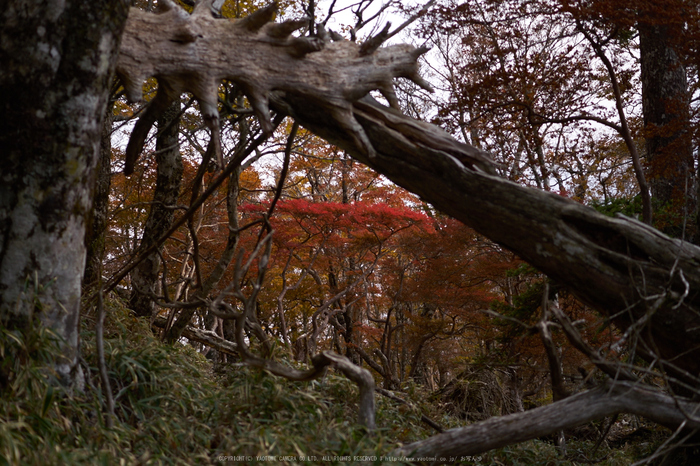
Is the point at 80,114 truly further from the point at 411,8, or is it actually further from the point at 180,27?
the point at 411,8

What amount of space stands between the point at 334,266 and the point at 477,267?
146 inches

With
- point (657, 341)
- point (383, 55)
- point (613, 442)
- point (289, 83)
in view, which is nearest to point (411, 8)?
point (383, 55)

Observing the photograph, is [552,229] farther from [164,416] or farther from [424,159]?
[164,416]

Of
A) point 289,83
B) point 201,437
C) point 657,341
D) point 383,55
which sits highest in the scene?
point 383,55

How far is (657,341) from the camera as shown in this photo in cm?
339

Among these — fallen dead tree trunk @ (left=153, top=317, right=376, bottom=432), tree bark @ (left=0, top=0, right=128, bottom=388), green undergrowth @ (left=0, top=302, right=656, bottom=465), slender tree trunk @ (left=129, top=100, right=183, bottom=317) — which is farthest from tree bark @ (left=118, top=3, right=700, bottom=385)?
slender tree trunk @ (left=129, top=100, right=183, bottom=317)

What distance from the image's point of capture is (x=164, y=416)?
112 inches

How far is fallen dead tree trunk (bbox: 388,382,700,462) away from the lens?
2811 millimetres

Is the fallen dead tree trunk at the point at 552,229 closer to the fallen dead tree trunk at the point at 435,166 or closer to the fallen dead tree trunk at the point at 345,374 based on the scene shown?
the fallen dead tree trunk at the point at 435,166

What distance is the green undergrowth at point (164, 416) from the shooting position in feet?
7.18

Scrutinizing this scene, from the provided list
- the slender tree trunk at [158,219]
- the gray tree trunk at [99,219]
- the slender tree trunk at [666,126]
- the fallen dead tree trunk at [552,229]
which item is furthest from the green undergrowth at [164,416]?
the slender tree trunk at [666,126]

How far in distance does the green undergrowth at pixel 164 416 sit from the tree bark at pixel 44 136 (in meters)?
0.22

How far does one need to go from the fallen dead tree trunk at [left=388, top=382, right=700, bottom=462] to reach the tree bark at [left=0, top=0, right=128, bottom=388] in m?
2.20

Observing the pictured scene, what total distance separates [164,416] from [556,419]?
2.39 metres
